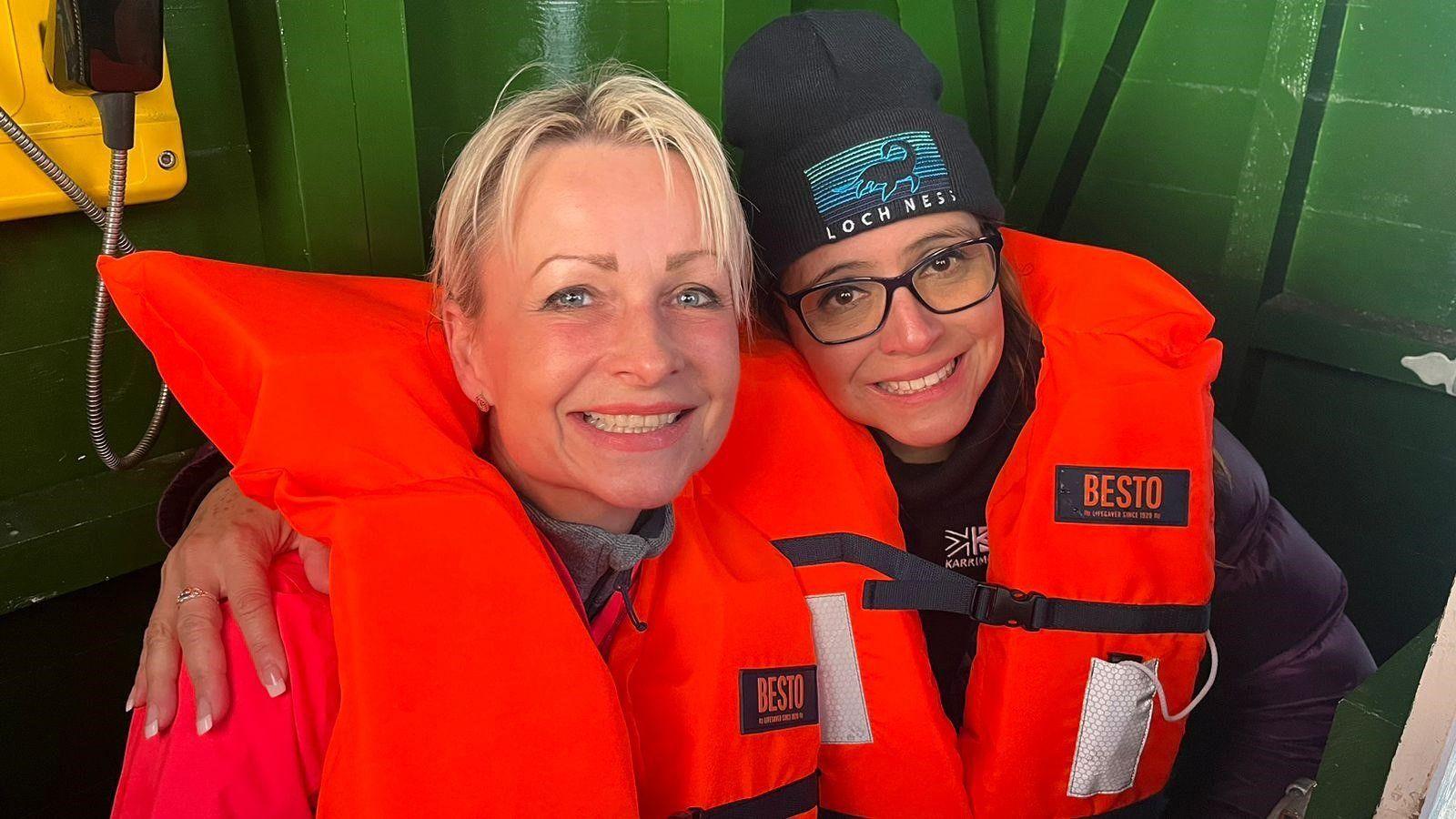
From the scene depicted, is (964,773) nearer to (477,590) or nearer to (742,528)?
(742,528)

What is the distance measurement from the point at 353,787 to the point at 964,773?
35.4 inches

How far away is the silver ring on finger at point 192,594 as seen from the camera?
124cm

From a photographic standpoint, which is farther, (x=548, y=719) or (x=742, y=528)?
(x=742, y=528)

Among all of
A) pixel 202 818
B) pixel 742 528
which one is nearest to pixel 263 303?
pixel 202 818

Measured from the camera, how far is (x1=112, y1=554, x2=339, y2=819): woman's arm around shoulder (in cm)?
112

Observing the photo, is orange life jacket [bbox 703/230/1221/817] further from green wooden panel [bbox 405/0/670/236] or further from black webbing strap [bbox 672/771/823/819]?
green wooden panel [bbox 405/0/670/236]

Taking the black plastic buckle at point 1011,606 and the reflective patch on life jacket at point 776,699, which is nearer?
the reflective patch on life jacket at point 776,699

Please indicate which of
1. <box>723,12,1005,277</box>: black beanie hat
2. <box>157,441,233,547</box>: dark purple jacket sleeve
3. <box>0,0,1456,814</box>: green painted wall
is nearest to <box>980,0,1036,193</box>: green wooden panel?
<box>0,0,1456,814</box>: green painted wall

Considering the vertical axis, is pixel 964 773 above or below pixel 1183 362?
below

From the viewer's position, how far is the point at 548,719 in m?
1.17

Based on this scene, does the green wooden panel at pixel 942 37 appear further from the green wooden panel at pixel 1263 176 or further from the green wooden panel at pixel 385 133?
the green wooden panel at pixel 385 133

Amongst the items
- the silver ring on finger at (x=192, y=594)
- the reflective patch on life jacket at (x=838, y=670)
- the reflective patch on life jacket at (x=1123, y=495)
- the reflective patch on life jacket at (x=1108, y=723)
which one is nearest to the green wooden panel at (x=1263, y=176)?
the reflective patch on life jacket at (x=1123, y=495)

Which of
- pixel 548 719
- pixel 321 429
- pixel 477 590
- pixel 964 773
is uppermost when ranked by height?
pixel 321 429

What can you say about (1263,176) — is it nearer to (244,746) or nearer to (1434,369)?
(1434,369)
